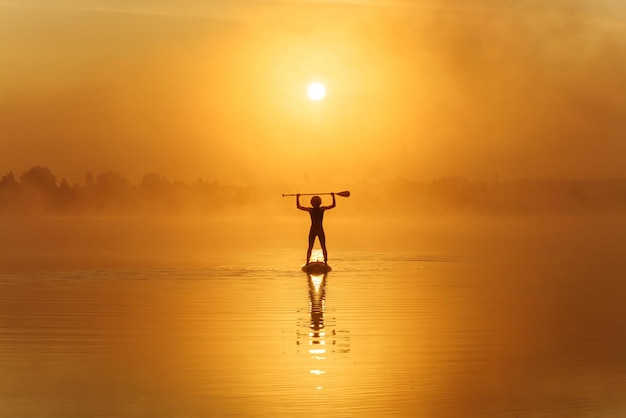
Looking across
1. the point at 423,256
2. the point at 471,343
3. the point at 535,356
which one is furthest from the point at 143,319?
the point at 423,256

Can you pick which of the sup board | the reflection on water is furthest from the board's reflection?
the sup board

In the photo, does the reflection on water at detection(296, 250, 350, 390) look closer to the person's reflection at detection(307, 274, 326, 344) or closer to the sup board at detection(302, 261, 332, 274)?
the person's reflection at detection(307, 274, 326, 344)

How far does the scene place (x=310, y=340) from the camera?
14.0 meters

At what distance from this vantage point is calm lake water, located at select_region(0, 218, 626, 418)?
10.1 m

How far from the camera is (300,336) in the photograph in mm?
14359

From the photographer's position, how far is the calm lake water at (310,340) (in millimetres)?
10102

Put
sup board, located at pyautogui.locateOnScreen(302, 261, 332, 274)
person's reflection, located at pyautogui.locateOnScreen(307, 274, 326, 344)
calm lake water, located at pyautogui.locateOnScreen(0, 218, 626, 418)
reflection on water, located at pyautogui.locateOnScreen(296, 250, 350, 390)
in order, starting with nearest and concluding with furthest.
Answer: calm lake water, located at pyautogui.locateOnScreen(0, 218, 626, 418)
reflection on water, located at pyautogui.locateOnScreen(296, 250, 350, 390)
person's reflection, located at pyautogui.locateOnScreen(307, 274, 326, 344)
sup board, located at pyautogui.locateOnScreen(302, 261, 332, 274)

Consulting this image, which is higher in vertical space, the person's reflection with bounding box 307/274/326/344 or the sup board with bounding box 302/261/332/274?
the sup board with bounding box 302/261/332/274

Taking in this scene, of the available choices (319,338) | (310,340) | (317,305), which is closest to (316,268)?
(317,305)

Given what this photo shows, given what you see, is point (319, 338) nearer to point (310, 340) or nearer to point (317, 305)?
point (310, 340)

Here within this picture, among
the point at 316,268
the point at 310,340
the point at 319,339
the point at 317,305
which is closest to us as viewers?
the point at 310,340

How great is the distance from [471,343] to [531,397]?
3.45 meters

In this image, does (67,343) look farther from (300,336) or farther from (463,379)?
(463,379)

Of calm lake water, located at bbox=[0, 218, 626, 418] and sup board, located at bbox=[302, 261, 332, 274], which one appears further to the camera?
sup board, located at bbox=[302, 261, 332, 274]
